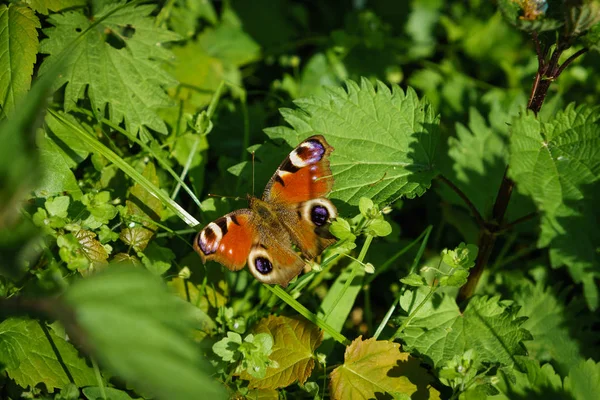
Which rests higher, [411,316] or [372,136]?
[372,136]

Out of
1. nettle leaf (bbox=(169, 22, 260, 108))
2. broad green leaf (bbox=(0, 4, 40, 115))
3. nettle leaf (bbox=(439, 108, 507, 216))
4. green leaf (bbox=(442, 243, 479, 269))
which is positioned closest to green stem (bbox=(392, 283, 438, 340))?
green leaf (bbox=(442, 243, 479, 269))

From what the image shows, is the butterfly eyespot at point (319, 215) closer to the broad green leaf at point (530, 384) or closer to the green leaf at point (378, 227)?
the green leaf at point (378, 227)

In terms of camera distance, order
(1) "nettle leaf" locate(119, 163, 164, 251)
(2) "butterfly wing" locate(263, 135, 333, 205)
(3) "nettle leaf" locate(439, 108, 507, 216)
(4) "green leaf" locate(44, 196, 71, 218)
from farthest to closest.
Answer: (3) "nettle leaf" locate(439, 108, 507, 216) < (1) "nettle leaf" locate(119, 163, 164, 251) < (2) "butterfly wing" locate(263, 135, 333, 205) < (4) "green leaf" locate(44, 196, 71, 218)

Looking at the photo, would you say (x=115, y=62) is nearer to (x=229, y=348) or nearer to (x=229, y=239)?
(x=229, y=239)

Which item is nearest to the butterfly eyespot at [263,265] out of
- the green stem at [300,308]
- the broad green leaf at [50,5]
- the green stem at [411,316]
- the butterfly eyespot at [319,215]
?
the green stem at [300,308]

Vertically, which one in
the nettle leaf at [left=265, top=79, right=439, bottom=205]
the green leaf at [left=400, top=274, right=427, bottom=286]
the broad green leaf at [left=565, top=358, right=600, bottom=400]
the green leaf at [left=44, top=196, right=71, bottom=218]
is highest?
the nettle leaf at [left=265, top=79, right=439, bottom=205]

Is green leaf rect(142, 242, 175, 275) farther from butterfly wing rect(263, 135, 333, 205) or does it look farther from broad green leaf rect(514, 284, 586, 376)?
broad green leaf rect(514, 284, 586, 376)

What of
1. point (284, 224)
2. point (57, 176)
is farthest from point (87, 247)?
point (284, 224)
